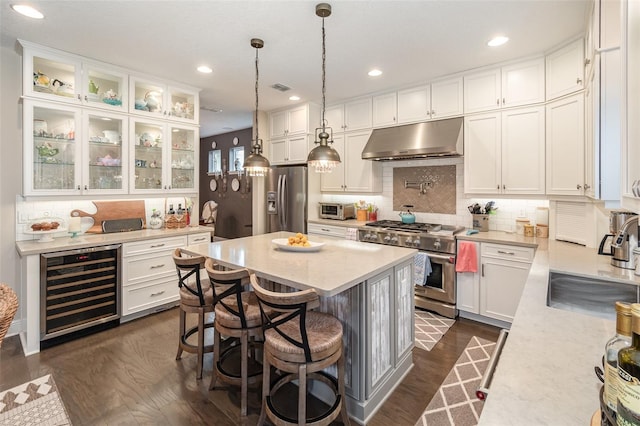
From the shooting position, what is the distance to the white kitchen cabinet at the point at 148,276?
335cm

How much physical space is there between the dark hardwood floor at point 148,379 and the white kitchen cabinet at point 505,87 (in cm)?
245

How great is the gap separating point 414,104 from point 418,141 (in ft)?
1.84

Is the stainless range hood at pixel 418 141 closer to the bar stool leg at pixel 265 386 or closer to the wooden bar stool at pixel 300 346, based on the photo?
the wooden bar stool at pixel 300 346

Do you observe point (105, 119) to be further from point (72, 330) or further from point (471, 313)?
point (471, 313)

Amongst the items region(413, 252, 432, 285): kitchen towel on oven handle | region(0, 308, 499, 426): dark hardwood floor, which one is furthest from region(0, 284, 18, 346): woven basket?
region(413, 252, 432, 285): kitchen towel on oven handle

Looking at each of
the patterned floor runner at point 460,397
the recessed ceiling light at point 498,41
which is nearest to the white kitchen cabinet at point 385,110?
the recessed ceiling light at point 498,41

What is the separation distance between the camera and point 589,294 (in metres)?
1.99

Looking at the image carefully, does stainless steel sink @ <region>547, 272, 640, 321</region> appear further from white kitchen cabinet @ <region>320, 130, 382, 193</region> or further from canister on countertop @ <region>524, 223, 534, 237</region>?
white kitchen cabinet @ <region>320, 130, 382, 193</region>

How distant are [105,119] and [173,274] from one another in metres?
1.92

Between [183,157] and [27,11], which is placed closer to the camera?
[27,11]

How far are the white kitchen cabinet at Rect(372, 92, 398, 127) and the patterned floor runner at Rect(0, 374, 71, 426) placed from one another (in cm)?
425

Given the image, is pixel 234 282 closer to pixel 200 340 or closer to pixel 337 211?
pixel 200 340

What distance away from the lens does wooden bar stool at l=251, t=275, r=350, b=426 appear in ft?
5.33

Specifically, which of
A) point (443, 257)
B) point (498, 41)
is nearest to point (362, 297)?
point (443, 257)
